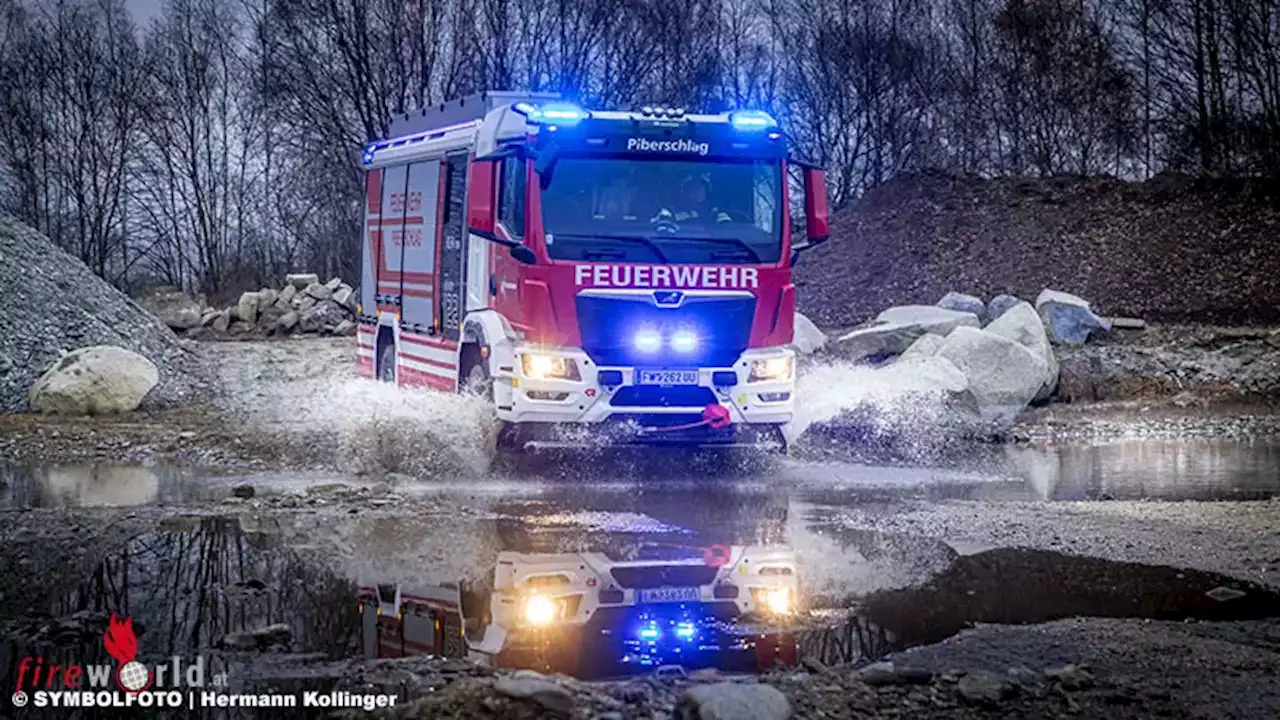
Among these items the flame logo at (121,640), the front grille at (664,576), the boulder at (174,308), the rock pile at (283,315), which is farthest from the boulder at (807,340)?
the flame logo at (121,640)

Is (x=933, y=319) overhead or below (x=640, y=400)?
overhead

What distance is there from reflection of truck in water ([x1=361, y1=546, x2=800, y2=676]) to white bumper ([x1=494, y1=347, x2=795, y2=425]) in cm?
382

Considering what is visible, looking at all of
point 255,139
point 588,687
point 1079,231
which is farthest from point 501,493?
point 255,139

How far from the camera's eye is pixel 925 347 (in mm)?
21047

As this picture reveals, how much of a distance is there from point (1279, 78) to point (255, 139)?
29.3 m

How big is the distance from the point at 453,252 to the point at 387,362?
2.95m

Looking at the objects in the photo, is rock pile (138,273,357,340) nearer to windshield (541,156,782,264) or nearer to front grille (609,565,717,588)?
windshield (541,156,782,264)

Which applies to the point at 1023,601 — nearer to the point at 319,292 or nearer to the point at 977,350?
the point at 977,350

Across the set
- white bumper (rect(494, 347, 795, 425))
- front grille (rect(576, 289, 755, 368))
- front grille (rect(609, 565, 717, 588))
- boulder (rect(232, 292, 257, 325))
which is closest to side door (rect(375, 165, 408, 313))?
white bumper (rect(494, 347, 795, 425))

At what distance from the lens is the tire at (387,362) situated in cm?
1778

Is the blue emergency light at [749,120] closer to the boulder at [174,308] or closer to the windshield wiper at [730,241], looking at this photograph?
the windshield wiper at [730,241]

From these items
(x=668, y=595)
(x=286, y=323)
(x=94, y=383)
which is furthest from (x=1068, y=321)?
(x=286, y=323)

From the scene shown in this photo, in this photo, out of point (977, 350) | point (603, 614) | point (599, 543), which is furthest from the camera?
point (977, 350)

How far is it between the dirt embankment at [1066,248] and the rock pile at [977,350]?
3832 mm
